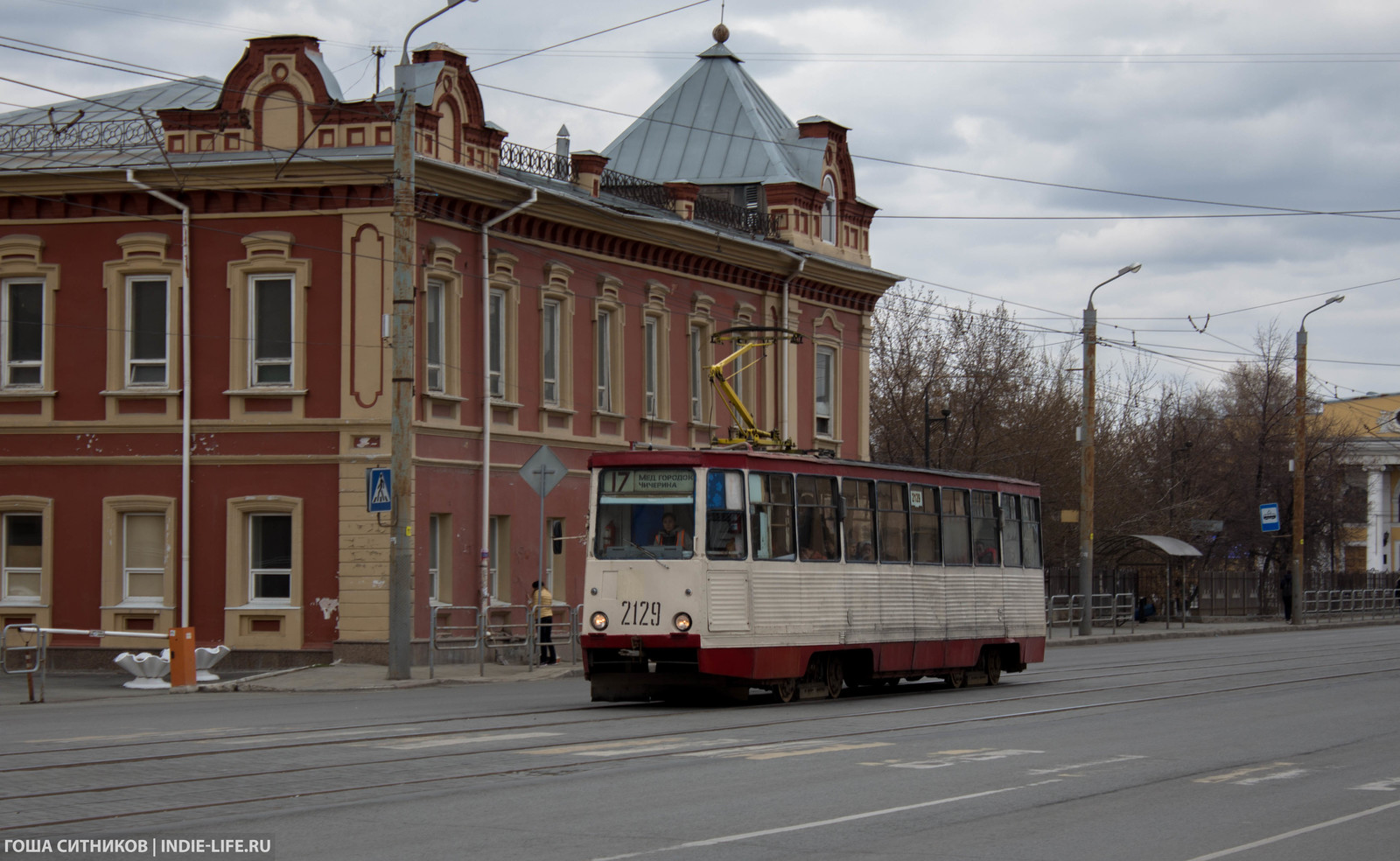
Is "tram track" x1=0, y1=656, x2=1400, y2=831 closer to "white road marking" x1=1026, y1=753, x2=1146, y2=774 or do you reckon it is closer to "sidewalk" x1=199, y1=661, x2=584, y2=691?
"white road marking" x1=1026, y1=753, x2=1146, y2=774

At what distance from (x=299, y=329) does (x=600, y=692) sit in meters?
11.1

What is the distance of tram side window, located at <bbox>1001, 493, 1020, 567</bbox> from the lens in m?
24.2

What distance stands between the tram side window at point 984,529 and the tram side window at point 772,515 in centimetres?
477

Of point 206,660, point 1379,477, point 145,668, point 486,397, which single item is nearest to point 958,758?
point 206,660

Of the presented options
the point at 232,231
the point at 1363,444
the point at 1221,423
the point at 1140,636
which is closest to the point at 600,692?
the point at 232,231

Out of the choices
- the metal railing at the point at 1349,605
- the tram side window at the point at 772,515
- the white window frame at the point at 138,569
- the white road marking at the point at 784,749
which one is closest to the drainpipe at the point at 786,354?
the white window frame at the point at 138,569

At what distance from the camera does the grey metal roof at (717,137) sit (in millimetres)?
39531

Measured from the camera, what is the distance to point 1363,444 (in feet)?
308

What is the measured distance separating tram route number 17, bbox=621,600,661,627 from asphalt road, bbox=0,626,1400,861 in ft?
3.23

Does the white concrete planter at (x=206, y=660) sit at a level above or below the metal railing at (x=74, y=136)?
below

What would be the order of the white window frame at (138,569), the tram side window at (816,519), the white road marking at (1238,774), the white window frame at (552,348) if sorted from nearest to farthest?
1. the white road marking at (1238,774)
2. the tram side window at (816,519)
3. the white window frame at (138,569)
4. the white window frame at (552,348)

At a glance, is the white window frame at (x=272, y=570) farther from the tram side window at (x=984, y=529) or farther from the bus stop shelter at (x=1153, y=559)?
the bus stop shelter at (x=1153, y=559)

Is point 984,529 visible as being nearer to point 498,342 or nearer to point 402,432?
point 402,432

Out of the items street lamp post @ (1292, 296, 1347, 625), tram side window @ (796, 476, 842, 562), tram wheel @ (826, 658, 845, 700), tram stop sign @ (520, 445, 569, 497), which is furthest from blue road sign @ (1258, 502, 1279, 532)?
tram side window @ (796, 476, 842, 562)
